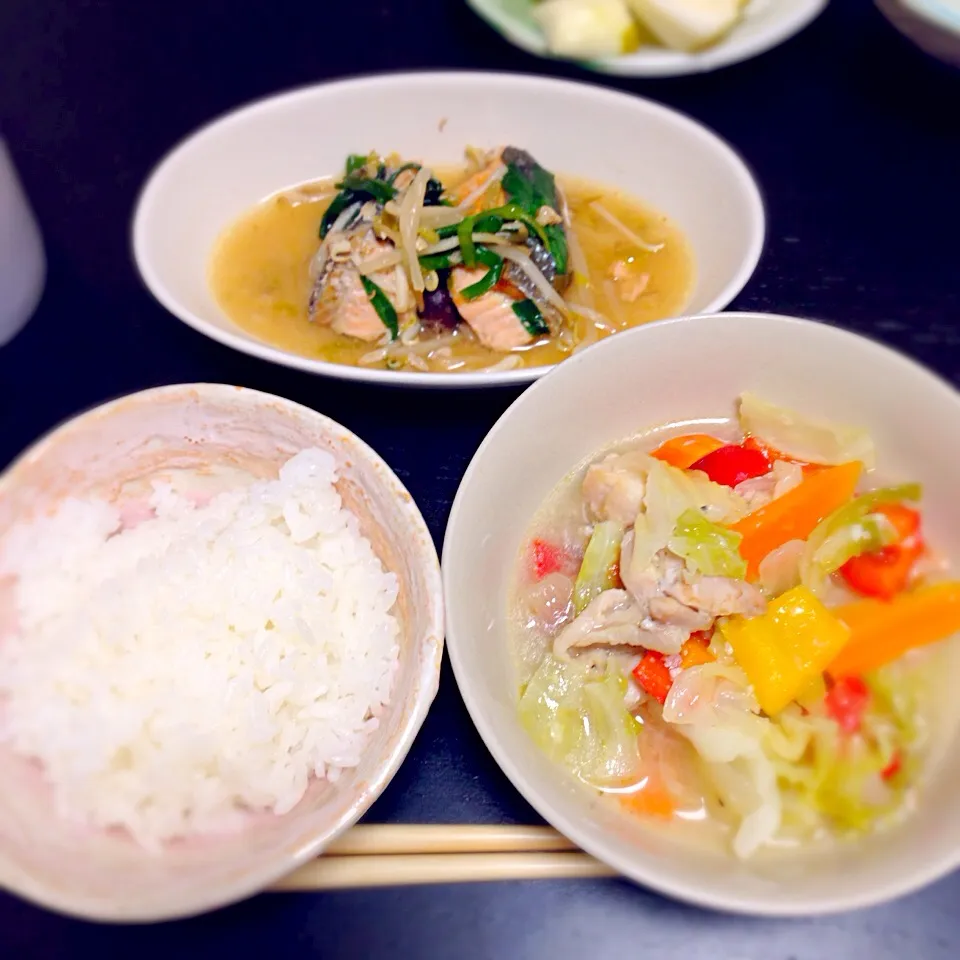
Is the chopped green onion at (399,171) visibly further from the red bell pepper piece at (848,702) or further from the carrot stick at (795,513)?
the red bell pepper piece at (848,702)

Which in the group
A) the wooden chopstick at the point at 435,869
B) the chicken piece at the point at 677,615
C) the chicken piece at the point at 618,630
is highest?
the chicken piece at the point at 677,615

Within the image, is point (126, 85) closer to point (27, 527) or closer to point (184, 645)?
point (27, 527)

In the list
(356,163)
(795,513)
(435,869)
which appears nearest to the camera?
(435,869)

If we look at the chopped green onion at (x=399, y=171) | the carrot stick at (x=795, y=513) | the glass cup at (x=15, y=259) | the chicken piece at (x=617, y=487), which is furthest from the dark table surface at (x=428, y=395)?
the chopped green onion at (x=399, y=171)

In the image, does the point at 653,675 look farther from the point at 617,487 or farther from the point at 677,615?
the point at 617,487

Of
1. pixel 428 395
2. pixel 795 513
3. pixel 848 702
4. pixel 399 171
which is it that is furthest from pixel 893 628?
pixel 399 171
